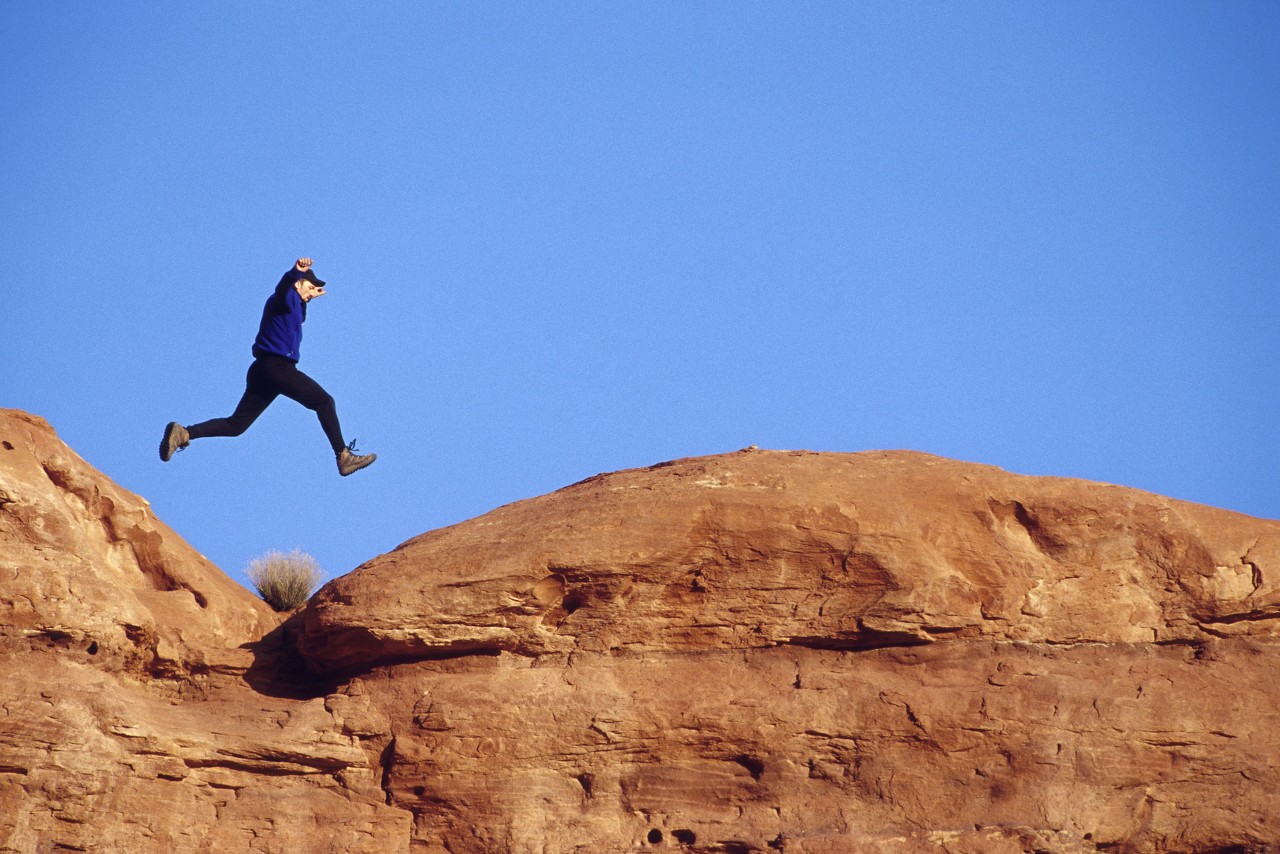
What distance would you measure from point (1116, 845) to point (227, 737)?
885 centimetres

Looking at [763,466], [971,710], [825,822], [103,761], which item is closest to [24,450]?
[103,761]

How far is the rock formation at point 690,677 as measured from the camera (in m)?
15.6

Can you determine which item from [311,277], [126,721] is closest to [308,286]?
[311,277]

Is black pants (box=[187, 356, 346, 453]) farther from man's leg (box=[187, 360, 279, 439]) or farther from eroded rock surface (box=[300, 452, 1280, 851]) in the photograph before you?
eroded rock surface (box=[300, 452, 1280, 851])

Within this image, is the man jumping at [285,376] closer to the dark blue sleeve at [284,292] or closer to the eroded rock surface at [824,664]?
the dark blue sleeve at [284,292]

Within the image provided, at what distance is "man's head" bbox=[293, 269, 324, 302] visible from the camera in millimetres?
17750

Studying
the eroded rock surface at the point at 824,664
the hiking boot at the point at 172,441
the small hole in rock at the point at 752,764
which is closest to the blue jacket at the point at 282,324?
the hiking boot at the point at 172,441

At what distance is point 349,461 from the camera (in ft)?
58.5

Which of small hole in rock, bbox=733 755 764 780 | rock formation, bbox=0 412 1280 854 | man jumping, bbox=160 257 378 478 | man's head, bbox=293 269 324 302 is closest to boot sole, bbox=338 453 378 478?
man jumping, bbox=160 257 378 478

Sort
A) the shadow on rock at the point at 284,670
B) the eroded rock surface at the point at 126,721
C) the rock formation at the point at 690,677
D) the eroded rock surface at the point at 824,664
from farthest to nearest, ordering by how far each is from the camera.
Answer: the shadow on rock at the point at 284,670 < the eroded rock surface at the point at 824,664 < the rock formation at the point at 690,677 < the eroded rock surface at the point at 126,721

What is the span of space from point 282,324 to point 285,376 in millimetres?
597

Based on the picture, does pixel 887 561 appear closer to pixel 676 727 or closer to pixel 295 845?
pixel 676 727

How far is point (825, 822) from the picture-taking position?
51.2 ft

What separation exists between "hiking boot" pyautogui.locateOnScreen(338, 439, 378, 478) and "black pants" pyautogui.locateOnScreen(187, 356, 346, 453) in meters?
0.07
